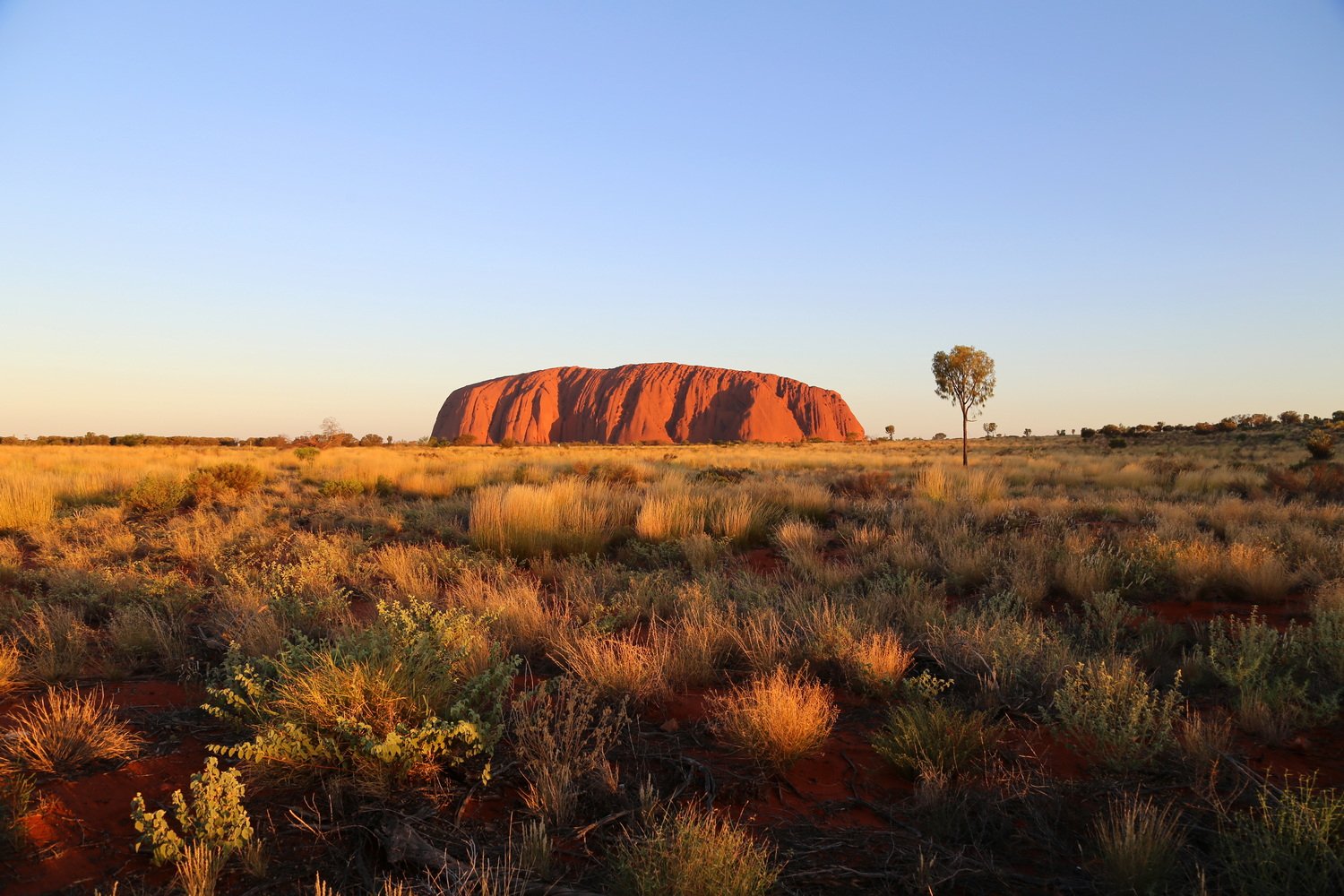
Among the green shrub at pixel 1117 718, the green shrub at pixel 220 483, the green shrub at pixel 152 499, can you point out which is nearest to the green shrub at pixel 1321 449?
the green shrub at pixel 1117 718

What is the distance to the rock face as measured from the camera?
118 meters

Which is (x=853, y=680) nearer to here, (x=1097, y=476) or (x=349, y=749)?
(x=349, y=749)

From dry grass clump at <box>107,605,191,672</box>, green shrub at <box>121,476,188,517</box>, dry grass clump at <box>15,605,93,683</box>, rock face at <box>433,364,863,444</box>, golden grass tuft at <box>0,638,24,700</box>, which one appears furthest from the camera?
rock face at <box>433,364,863,444</box>

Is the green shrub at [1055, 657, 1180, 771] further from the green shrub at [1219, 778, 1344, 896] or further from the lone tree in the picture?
the lone tree

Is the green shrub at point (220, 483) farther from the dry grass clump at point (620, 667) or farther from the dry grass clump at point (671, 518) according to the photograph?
the dry grass clump at point (620, 667)

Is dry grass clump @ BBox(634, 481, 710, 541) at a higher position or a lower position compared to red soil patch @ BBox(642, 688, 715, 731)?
higher

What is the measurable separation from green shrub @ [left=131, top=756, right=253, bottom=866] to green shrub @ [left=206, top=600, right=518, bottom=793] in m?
0.16

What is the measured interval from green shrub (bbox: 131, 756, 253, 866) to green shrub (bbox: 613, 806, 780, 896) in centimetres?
132

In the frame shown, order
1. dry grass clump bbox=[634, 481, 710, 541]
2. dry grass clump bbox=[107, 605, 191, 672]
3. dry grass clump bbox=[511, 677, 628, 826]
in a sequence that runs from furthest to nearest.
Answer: dry grass clump bbox=[634, 481, 710, 541] < dry grass clump bbox=[107, 605, 191, 672] < dry grass clump bbox=[511, 677, 628, 826]

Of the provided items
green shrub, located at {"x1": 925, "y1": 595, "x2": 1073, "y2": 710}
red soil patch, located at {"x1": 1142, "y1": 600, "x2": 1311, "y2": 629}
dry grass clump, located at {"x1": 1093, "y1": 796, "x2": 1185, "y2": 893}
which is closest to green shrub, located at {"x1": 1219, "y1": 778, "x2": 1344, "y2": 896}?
dry grass clump, located at {"x1": 1093, "y1": 796, "x2": 1185, "y2": 893}

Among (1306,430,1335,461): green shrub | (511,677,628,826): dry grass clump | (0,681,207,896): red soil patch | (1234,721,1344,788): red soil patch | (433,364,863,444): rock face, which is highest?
(433,364,863,444): rock face

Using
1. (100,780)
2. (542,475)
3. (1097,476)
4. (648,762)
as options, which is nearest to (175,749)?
(100,780)

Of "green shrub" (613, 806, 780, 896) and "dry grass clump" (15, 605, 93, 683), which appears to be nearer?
"green shrub" (613, 806, 780, 896)

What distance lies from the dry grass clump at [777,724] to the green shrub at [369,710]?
111 centimetres
